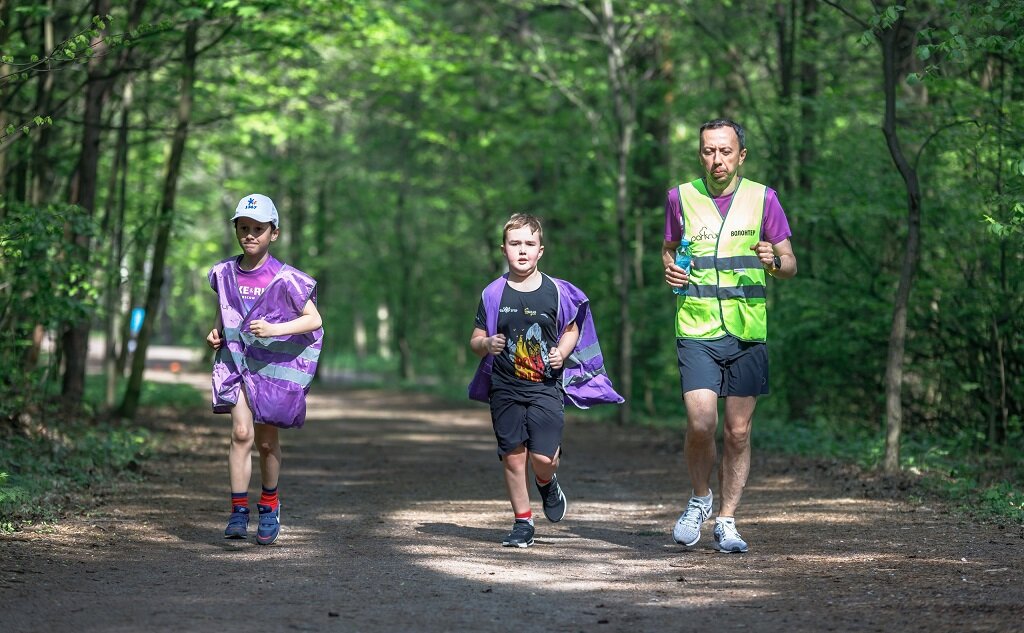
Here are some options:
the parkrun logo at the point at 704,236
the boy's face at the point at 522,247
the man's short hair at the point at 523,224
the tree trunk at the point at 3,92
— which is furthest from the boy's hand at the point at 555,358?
the tree trunk at the point at 3,92

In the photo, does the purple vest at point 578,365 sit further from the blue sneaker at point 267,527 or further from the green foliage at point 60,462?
the green foliage at point 60,462

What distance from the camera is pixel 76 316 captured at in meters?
11.3

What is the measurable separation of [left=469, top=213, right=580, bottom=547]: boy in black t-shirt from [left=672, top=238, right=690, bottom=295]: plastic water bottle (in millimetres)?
682

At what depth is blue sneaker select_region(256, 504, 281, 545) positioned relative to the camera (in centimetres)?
730

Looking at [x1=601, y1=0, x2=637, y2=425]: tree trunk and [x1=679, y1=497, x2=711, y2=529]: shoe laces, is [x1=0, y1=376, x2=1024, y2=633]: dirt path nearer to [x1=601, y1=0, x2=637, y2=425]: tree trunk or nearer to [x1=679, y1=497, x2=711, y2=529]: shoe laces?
[x1=679, y1=497, x2=711, y2=529]: shoe laces

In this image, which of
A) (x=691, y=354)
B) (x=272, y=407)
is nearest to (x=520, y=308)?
(x=691, y=354)

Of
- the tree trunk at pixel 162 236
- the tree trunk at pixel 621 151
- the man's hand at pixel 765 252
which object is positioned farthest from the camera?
the tree trunk at pixel 621 151

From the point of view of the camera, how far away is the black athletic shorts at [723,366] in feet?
22.8

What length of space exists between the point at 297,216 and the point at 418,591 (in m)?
33.0

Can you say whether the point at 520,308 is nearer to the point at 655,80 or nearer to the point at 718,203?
the point at 718,203

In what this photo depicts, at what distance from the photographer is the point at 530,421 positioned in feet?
23.6

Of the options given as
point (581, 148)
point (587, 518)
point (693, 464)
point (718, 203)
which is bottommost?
point (587, 518)

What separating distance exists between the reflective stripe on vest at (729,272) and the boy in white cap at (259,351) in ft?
7.20

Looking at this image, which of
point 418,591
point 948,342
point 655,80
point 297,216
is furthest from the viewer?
point 297,216
